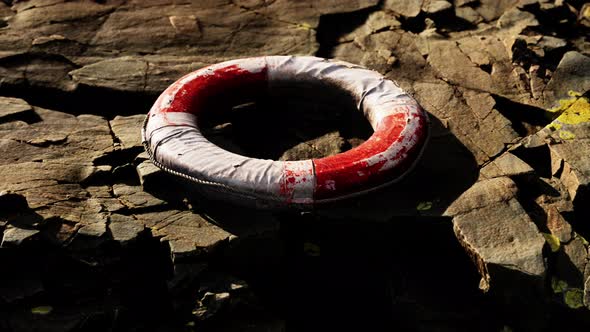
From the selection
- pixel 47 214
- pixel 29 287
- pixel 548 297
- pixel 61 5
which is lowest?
pixel 548 297

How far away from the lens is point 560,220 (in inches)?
Result: 125

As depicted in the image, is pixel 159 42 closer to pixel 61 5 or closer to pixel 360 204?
pixel 61 5

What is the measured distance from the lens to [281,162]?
310cm

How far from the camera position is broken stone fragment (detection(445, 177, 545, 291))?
289 centimetres

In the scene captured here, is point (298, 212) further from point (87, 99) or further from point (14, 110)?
point (14, 110)

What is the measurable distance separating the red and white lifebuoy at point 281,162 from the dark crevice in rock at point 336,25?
2.16 ft

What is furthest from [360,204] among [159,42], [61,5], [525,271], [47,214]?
[61,5]

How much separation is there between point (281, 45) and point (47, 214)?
1985 mm

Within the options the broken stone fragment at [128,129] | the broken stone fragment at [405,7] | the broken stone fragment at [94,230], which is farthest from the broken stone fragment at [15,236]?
the broken stone fragment at [405,7]

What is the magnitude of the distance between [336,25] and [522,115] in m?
1.44

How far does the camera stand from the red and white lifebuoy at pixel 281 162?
9.91 feet

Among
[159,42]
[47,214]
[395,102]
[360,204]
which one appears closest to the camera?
[47,214]

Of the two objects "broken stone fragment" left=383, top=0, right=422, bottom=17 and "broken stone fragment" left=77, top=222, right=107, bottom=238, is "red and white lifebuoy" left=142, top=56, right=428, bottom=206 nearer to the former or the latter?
"broken stone fragment" left=77, top=222, right=107, bottom=238

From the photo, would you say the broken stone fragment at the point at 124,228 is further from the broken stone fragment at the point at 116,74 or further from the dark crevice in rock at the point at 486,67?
the dark crevice in rock at the point at 486,67
